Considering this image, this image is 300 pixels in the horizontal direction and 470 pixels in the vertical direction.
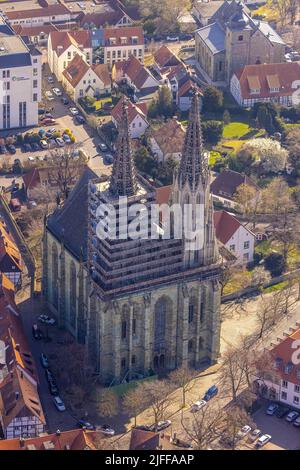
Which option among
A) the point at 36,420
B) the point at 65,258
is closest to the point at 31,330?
the point at 65,258

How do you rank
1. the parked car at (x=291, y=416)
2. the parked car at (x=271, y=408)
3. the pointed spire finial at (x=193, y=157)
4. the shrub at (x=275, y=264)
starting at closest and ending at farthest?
the pointed spire finial at (x=193, y=157) → the parked car at (x=291, y=416) → the parked car at (x=271, y=408) → the shrub at (x=275, y=264)

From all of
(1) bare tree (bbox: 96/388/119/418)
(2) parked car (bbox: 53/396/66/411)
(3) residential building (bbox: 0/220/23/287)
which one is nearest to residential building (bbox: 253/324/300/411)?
(1) bare tree (bbox: 96/388/119/418)

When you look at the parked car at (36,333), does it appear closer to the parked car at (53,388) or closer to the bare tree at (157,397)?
the parked car at (53,388)

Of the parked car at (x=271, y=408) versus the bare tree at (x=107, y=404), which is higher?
the bare tree at (x=107, y=404)

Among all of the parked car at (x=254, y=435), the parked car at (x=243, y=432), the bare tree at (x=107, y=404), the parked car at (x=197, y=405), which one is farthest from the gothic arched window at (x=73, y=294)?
the parked car at (x=254, y=435)

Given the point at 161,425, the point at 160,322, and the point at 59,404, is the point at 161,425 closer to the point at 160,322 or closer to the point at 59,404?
the point at 59,404

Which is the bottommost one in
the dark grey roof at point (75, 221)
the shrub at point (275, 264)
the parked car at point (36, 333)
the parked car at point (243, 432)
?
the parked car at point (243, 432)

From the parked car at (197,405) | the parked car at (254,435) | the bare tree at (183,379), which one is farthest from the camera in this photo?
the bare tree at (183,379)

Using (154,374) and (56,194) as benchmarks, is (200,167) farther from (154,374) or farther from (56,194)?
(56,194)
